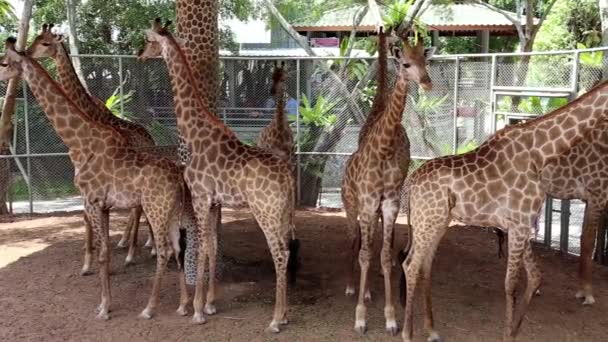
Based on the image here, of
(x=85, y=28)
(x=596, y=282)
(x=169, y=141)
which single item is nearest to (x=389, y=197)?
(x=596, y=282)

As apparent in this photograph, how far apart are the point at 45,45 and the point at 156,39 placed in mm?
2232

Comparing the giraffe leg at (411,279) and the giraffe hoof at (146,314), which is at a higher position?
the giraffe leg at (411,279)

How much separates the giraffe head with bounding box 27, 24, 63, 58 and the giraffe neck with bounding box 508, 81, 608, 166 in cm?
567

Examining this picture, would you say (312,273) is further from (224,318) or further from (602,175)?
(602,175)

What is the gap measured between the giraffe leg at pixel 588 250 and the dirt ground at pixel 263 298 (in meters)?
0.14

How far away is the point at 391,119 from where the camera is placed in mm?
5922

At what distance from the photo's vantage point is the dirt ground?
604 cm

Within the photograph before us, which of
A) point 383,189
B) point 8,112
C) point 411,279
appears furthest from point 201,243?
point 8,112

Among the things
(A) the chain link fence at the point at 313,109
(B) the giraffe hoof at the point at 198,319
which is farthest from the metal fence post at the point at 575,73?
(B) the giraffe hoof at the point at 198,319

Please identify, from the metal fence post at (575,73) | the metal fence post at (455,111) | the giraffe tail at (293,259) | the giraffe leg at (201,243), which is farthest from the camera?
the metal fence post at (455,111)

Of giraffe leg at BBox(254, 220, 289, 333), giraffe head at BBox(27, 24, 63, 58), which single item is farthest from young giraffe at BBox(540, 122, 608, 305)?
giraffe head at BBox(27, 24, 63, 58)

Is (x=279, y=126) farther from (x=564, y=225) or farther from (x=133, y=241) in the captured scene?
(x=564, y=225)

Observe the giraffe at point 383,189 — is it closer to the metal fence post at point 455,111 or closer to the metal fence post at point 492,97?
the metal fence post at point 492,97

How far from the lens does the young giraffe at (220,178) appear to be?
19.6 ft
